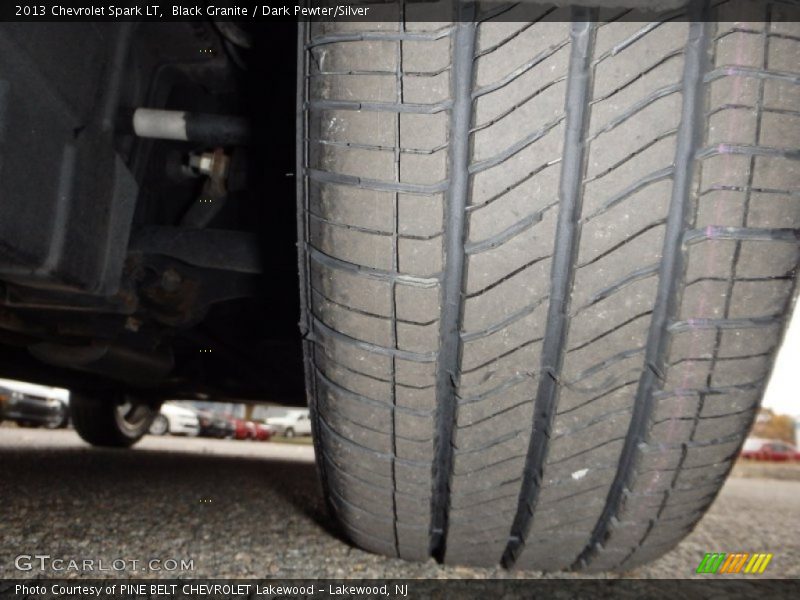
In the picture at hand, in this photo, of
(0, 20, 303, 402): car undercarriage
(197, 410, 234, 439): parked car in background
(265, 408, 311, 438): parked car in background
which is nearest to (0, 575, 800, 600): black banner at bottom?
(0, 20, 303, 402): car undercarriage

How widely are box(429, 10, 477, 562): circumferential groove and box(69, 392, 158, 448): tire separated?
2208 mm

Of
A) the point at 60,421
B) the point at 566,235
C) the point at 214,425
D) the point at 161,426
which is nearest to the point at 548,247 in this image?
the point at 566,235

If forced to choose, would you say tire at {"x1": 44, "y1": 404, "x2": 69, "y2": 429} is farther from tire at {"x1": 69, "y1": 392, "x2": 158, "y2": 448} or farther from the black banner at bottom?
the black banner at bottom

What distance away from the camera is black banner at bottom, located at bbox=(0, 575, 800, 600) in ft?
1.91

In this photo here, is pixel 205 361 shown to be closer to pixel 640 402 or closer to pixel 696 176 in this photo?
pixel 640 402

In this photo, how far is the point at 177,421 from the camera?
303 inches

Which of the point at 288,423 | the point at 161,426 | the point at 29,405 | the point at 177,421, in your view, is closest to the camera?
the point at 29,405

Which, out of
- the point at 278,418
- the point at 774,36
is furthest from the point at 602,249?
the point at 278,418

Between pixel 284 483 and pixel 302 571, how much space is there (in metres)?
0.88

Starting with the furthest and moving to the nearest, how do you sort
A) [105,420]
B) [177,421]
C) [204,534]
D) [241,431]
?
1. [241,431]
2. [177,421]
3. [105,420]
4. [204,534]

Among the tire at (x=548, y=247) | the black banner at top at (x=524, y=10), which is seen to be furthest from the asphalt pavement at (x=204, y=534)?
the black banner at top at (x=524, y=10)

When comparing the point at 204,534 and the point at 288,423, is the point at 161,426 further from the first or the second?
the point at 204,534

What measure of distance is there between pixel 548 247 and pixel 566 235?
0.07 feet

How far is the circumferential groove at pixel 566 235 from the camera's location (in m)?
0.47
